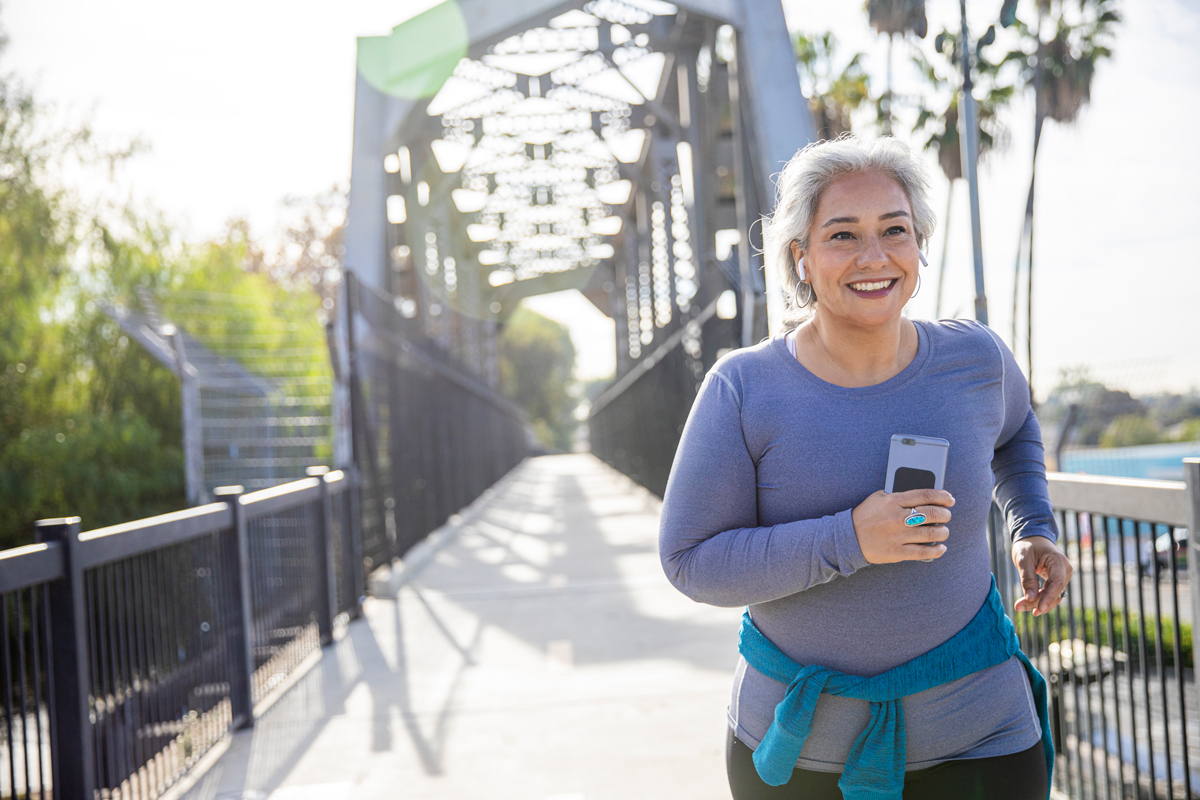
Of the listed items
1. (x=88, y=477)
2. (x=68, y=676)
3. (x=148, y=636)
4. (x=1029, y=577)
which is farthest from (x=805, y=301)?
(x=88, y=477)

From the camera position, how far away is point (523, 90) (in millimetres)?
15727

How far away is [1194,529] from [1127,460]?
1409cm

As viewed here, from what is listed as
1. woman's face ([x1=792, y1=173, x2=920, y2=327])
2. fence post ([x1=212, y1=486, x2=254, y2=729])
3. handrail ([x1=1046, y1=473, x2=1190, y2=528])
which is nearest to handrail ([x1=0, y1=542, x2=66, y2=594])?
fence post ([x1=212, y1=486, x2=254, y2=729])

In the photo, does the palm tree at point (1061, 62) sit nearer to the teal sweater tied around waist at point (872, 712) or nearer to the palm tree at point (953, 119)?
the palm tree at point (953, 119)

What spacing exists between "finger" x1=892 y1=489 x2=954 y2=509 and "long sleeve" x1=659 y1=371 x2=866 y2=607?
0.09 metres

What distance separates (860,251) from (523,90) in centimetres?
1496

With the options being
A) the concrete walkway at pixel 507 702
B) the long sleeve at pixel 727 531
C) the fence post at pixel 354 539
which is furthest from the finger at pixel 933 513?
the fence post at pixel 354 539

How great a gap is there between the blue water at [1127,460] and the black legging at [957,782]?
13878 millimetres

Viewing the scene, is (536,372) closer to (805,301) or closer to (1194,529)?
(1194,529)

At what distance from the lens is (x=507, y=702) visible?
4.91m

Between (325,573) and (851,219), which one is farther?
A: (325,573)

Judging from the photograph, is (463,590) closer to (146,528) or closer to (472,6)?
(146,528)

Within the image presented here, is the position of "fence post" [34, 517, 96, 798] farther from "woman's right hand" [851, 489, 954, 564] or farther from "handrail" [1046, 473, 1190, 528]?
"handrail" [1046, 473, 1190, 528]

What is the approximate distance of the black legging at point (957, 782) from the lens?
5.49ft
